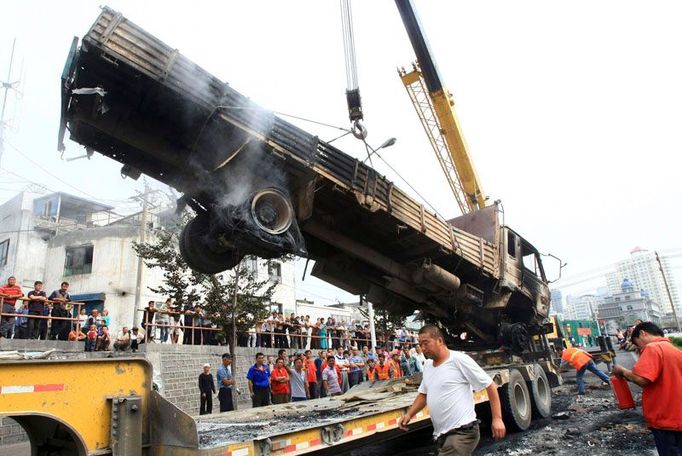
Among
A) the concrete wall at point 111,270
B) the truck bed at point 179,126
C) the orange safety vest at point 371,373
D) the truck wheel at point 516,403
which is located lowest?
the truck wheel at point 516,403

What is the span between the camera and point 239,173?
5.23m

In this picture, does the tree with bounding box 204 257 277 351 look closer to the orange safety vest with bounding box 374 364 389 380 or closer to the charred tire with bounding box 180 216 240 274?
the orange safety vest with bounding box 374 364 389 380

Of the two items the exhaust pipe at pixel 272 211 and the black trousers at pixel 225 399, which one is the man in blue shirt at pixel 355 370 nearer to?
the black trousers at pixel 225 399

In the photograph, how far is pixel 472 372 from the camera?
10.7 feet

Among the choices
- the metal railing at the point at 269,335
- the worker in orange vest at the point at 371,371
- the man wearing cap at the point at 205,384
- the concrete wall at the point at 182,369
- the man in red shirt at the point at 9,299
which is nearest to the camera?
the man wearing cap at the point at 205,384

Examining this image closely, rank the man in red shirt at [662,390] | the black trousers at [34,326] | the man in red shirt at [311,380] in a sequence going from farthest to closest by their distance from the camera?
the man in red shirt at [311,380]
the black trousers at [34,326]
the man in red shirt at [662,390]

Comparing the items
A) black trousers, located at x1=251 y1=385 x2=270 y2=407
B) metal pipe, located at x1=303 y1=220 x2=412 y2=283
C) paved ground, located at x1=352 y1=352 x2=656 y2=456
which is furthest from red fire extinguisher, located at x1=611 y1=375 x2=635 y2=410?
black trousers, located at x1=251 y1=385 x2=270 y2=407

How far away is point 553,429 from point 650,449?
1906mm

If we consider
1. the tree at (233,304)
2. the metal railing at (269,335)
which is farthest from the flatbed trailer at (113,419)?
the metal railing at (269,335)

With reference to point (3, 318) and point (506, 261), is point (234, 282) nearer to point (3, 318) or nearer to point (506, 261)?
point (3, 318)

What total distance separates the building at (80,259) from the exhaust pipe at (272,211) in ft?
55.2

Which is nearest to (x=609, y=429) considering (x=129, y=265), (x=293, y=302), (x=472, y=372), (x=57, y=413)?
(x=472, y=372)

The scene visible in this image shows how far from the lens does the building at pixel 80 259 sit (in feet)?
71.9

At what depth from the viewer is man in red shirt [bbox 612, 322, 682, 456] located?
3.28 meters
